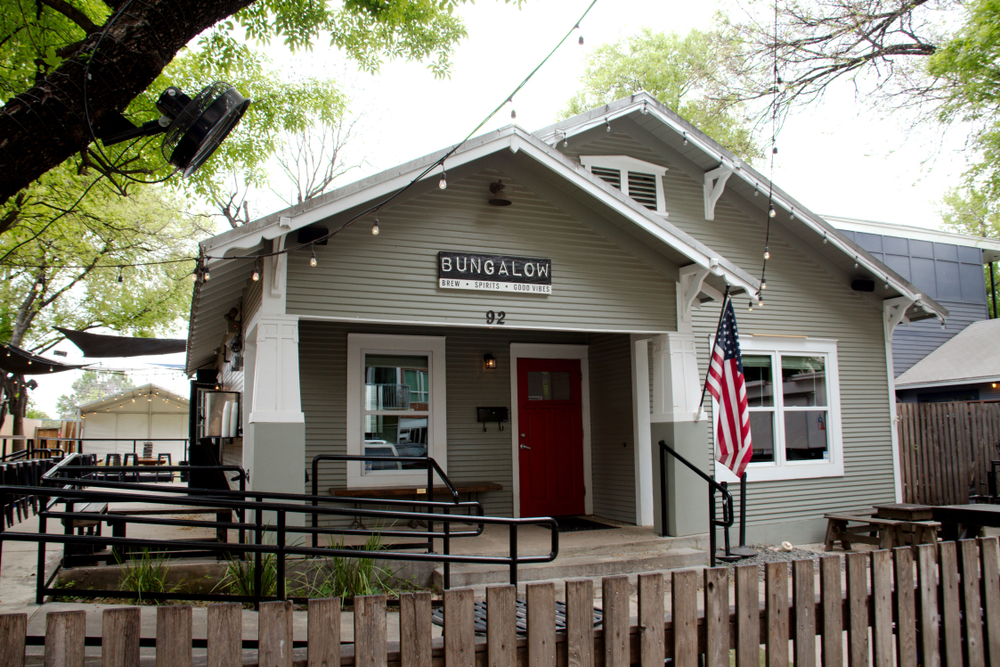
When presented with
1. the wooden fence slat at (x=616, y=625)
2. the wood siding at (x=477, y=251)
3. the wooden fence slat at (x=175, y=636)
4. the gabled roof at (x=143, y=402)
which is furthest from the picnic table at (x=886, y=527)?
the gabled roof at (x=143, y=402)

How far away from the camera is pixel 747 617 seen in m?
3.05

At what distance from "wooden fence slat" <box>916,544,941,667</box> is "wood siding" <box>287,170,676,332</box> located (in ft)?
16.2

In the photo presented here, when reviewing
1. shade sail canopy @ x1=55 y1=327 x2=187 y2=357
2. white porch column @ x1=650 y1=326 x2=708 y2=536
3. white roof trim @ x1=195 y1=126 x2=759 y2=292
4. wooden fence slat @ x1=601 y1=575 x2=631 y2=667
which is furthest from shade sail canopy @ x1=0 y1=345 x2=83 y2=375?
wooden fence slat @ x1=601 y1=575 x2=631 y2=667

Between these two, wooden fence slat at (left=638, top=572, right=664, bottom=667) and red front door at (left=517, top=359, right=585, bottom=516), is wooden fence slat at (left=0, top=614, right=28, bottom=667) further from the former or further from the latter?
red front door at (left=517, top=359, right=585, bottom=516)

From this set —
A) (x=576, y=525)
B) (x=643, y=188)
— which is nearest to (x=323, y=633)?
(x=576, y=525)

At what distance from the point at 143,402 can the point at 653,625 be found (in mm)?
35998

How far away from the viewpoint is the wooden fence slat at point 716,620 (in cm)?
298

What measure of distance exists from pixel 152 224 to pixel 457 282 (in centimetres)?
1795

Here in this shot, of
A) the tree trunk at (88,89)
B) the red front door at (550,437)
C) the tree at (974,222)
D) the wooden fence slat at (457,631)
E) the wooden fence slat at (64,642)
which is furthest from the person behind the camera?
the tree at (974,222)

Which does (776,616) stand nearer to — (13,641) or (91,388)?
(13,641)

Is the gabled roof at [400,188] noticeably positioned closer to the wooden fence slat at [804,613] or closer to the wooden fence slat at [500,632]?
the wooden fence slat at [500,632]

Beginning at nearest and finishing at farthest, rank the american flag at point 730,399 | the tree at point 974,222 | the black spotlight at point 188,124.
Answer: the black spotlight at point 188,124, the american flag at point 730,399, the tree at point 974,222

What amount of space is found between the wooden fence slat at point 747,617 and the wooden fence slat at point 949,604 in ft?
3.69

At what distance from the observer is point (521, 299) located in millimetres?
7934
